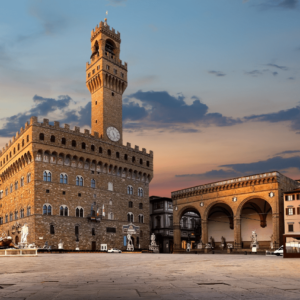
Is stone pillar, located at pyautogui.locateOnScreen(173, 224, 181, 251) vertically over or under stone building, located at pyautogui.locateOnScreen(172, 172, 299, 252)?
under

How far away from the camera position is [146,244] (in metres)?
61.7

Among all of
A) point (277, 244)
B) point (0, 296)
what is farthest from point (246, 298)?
point (277, 244)

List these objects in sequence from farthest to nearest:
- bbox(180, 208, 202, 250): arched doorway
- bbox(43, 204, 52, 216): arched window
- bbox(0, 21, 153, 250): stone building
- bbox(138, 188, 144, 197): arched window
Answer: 1. bbox(180, 208, 202, 250): arched doorway
2. bbox(138, 188, 144, 197): arched window
3. bbox(0, 21, 153, 250): stone building
4. bbox(43, 204, 52, 216): arched window

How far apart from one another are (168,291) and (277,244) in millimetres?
40091

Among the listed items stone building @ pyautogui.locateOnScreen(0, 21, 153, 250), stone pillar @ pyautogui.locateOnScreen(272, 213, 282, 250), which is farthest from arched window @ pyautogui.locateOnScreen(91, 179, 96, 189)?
stone pillar @ pyautogui.locateOnScreen(272, 213, 282, 250)

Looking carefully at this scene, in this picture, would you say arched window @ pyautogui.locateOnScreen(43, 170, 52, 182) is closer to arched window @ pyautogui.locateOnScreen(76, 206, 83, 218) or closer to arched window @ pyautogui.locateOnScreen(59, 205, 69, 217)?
arched window @ pyautogui.locateOnScreen(59, 205, 69, 217)

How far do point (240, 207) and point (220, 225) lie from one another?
33.1ft

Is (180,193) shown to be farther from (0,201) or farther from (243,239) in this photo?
(0,201)

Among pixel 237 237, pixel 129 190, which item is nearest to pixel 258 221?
pixel 237 237

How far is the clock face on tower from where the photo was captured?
6055 cm

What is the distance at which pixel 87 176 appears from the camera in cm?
5541

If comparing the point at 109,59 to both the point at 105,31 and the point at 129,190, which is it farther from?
the point at 129,190

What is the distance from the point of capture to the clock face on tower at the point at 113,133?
199 ft

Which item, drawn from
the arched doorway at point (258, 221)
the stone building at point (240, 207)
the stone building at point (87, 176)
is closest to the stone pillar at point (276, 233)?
the stone building at point (240, 207)
